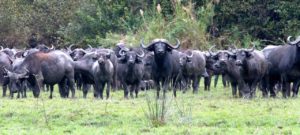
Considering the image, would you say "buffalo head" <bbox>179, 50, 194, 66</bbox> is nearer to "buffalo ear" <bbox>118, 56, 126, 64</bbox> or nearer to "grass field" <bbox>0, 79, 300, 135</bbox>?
"buffalo ear" <bbox>118, 56, 126, 64</bbox>

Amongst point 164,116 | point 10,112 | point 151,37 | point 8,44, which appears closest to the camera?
point 164,116

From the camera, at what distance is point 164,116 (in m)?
15.6

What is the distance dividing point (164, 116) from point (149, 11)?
91.4 feet

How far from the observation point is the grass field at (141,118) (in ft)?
49.3

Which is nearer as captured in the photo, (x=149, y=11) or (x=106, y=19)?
(x=149, y=11)

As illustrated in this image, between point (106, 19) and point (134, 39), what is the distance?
9.39m

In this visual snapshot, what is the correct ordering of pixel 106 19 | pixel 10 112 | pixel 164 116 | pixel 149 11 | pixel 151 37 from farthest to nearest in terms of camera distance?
pixel 106 19
pixel 149 11
pixel 151 37
pixel 10 112
pixel 164 116

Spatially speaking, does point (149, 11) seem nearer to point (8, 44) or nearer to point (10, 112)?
point (8, 44)

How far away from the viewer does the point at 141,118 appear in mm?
16625

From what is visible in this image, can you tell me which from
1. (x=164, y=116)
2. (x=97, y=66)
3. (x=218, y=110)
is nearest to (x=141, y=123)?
(x=164, y=116)

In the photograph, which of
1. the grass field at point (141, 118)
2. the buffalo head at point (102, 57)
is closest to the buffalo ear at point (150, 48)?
the buffalo head at point (102, 57)

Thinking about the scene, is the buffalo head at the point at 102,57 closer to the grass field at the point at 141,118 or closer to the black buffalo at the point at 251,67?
the grass field at the point at 141,118

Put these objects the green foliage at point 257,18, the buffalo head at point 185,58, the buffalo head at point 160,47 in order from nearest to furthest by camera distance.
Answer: the buffalo head at point 160,47 < the buffalo head at point 185,58 < the green foliage at point 257,18

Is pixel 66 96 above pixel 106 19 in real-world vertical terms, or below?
below
